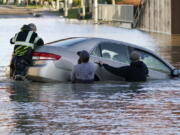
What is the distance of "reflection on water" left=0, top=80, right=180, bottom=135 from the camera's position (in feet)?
37.8

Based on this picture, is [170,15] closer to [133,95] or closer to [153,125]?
[133,95]

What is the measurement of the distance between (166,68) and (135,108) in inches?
187

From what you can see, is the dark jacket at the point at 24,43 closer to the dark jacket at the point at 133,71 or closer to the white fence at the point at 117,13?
the dark jacket at the point at 133,71

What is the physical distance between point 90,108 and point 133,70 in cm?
386

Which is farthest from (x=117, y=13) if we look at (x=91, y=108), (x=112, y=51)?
(x=91, y=108)

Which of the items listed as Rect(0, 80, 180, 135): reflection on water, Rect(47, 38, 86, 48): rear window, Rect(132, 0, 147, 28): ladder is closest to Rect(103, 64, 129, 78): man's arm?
Rect(0, 80, 180, 135): reflection on water

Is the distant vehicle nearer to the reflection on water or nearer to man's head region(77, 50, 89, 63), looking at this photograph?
the reflection on water

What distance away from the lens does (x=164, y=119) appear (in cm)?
1242

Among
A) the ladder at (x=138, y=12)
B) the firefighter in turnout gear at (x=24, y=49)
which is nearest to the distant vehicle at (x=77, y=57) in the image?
the firefighter in turnout gear at (x=24, y=49)

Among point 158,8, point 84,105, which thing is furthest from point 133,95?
point 158,8

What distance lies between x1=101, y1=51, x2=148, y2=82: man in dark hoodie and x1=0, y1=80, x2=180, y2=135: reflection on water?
211 mm

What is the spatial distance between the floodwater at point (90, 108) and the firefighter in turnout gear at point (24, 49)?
292 mm

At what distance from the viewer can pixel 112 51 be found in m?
17.8

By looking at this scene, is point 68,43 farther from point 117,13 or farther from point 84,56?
point 117,13
